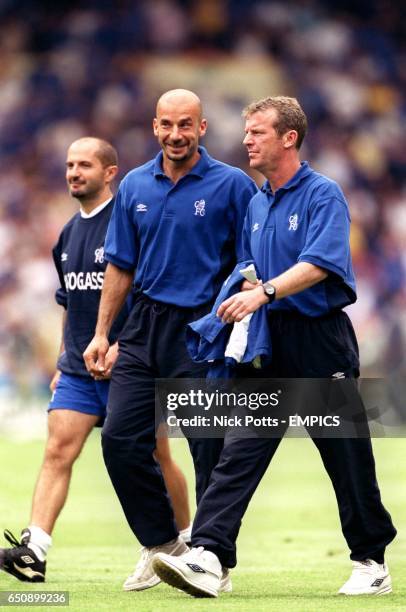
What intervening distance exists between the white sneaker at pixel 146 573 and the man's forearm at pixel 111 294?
1.04m

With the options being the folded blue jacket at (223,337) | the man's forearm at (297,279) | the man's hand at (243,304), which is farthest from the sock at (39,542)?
the man's forearm at (297,279)

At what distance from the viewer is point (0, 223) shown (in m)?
20.3

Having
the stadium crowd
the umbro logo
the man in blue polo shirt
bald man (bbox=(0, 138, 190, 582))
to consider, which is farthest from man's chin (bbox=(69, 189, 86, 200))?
the stadium crowd

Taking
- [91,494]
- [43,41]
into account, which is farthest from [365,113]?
[91,494]

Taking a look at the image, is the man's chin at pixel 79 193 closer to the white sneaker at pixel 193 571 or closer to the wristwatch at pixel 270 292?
the wristwatch at pixel 270 292

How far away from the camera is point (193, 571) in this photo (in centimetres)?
570

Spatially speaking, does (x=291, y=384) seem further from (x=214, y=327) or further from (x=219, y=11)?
(x=219, y=11)

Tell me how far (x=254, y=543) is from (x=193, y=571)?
3.01 m

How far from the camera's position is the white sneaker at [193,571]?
563 centimetres

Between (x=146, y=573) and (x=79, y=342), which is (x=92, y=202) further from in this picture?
(x=146, y=573)

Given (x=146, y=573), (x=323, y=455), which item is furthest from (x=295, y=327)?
(x=146, y=573)

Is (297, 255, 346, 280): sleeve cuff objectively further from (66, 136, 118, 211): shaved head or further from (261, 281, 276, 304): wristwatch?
(66, 136, 118, 211): shaved head

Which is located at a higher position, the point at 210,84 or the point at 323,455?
the point at 210,84

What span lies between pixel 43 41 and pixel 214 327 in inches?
655
